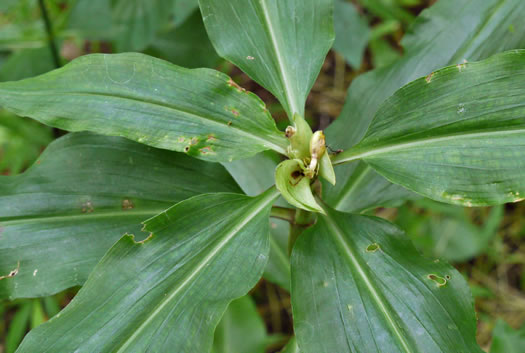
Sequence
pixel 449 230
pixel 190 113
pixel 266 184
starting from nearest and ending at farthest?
pixel 190 113 → pixel 266 184 → pixel 449 230

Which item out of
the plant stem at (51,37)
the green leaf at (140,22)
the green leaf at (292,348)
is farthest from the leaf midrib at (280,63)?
the plant stem at (51,37)

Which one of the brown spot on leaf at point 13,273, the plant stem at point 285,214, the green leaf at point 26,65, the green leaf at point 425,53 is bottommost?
the plant stem at point 285,214

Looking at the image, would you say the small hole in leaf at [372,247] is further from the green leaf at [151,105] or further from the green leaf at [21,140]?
the green leaf at [21,140]

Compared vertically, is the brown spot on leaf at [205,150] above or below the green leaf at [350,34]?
below

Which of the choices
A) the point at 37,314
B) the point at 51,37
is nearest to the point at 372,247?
the point at 37,314

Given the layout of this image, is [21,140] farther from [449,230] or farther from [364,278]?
[449,230]

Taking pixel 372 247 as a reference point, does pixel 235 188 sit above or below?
above
